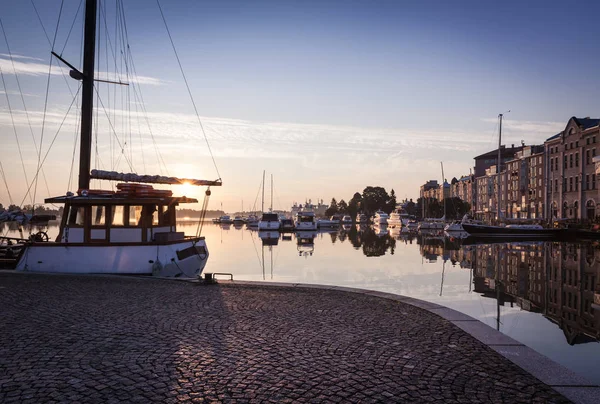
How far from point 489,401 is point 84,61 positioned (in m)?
24.7

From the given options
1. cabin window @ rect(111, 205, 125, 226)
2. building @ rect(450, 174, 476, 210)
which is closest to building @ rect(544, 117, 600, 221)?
building @ rect(450, 174, 476, 210)

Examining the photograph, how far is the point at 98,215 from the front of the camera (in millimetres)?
19766

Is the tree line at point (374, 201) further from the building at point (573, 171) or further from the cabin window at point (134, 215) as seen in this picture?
the cabin window at point (134, 215)

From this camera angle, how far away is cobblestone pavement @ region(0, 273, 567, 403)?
19.6ft

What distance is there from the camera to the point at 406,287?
66.6ft

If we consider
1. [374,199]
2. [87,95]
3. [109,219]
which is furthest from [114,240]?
[374,199]

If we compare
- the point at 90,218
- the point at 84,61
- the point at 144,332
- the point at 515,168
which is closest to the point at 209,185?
the point at 90,218

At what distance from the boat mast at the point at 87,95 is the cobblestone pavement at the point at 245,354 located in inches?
469

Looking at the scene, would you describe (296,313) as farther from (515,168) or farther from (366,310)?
(515,168)

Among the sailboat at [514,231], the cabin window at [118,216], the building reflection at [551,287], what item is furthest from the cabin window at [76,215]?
the sailboat at [514,231]

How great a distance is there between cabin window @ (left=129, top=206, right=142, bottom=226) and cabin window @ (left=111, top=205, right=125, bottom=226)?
0.29m

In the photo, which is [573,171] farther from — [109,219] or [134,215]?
[109,219]

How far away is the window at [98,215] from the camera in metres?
19.7

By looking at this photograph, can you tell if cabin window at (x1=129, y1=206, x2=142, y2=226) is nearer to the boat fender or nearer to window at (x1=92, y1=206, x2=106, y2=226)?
window at (x1=92, y1=206, x2=106, y2=226)
